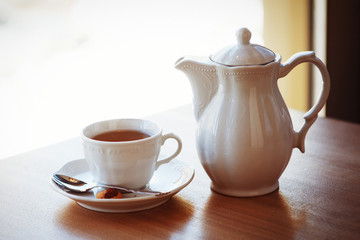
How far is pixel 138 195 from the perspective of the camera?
721 millimetres

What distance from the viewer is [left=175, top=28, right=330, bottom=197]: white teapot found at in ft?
2.31

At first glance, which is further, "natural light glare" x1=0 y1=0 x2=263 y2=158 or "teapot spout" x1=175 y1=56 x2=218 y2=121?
"natural light glare" x1=0 y1=0 x2=263 y2=158

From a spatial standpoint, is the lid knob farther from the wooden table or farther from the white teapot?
the wooden table

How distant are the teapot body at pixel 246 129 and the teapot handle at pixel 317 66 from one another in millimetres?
21

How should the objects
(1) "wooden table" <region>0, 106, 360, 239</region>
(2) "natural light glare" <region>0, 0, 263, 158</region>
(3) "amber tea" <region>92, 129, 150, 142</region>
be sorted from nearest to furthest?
(1) "wooden table" <region>0, 106, 360, 239</region>, (3) "amber tea" <region>92, 129, 150, 142</region>, (2) "natural light glare" <region>0, 0, 263, 158</region>

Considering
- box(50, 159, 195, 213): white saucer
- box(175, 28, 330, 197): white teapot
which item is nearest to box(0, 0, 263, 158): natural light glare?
box(50, 159, 195, 213): white saucer

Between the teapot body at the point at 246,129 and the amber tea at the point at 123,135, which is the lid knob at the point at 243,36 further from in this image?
the amber tea at the point at 123,135

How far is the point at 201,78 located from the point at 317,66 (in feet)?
0.58

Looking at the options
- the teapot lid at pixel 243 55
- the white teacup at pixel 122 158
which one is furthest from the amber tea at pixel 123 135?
the teapot lid at pixel 243 55

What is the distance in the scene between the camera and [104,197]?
705mm

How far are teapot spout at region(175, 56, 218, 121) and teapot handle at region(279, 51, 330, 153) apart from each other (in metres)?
0.10

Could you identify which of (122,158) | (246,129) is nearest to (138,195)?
(122,158)

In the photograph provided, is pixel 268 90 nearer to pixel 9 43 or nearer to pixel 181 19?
pixel 9 43

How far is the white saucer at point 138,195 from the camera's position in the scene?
684 millimetres
